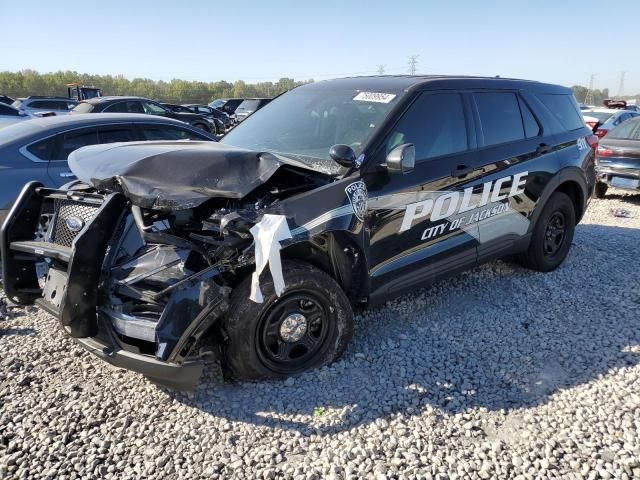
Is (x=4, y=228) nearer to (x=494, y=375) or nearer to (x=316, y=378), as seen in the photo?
(x=316, y=378)

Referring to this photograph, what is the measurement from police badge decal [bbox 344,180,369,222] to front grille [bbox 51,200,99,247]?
5.20 ft

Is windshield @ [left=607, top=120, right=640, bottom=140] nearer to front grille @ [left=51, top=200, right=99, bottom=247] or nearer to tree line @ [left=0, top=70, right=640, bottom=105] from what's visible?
front grille @ [left=51, top=200, right=99, bottom=247]

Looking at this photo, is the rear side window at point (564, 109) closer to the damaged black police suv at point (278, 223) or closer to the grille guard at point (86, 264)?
the damaged black police suv at point (278, 223)

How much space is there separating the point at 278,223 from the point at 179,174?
0.65 meters

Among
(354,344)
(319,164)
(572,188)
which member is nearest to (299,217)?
(319,164)

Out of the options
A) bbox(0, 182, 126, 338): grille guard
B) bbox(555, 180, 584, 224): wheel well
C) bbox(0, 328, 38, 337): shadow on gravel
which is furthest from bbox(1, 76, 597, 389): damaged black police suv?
bbox(555, 180, 584, 224): wheel well

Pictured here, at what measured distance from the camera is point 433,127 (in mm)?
3785

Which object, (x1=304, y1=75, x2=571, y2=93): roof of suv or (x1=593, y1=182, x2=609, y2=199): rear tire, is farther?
(x1=593, y1=182, x2=609, y2=199): rear tire

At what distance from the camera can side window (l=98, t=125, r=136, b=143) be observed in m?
5.84

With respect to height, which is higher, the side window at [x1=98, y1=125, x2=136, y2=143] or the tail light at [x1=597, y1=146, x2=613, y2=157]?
the side window at [x1=98, y1=125, x2=136, y2=143]

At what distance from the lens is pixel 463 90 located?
13.4 feet

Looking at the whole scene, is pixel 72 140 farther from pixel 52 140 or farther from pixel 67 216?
pixel 67 216

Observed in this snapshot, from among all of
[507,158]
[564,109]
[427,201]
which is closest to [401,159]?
[427,201]

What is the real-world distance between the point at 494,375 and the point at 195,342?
76.7 inches
